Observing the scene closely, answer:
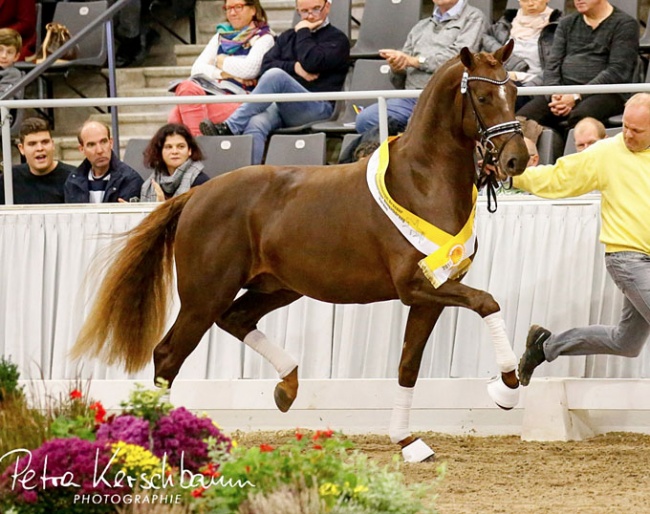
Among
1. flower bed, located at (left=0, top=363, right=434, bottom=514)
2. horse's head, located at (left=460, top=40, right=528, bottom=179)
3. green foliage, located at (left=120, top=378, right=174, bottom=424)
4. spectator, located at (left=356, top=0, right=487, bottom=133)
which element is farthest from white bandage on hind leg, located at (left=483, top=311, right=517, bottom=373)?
spectator, located at (left=356, top=0, right=487, bottom=133)

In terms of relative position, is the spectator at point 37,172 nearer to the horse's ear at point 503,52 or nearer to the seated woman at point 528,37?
the seated woman at point 528,37

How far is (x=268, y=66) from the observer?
9.23 metres

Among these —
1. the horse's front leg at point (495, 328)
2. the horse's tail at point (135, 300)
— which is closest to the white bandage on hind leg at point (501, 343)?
the horse's front leg at point (495, 328)

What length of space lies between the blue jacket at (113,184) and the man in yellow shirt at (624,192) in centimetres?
284

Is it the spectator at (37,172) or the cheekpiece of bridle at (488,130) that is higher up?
the cheekpiece of bridle at (488,130)

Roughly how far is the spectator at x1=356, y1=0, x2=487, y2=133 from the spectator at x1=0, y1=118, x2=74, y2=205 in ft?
7.83

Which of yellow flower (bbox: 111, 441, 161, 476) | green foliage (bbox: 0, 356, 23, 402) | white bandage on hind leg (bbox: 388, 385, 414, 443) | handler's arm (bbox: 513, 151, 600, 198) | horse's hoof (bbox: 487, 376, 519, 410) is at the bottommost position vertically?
white bandage on hind leg (bbox: 388, 385, 414, 443)

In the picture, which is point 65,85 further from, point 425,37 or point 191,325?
point 191,325

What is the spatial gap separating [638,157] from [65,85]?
6318mm

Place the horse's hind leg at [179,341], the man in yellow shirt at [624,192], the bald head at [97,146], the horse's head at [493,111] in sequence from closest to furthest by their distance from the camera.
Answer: the horse's head at [493,111], the man in yellow shirt at [624,192], the horse's hind leg at [179,341], the bald head at [97,146]

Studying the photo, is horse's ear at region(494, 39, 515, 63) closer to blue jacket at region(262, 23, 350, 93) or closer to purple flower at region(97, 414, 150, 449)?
purple flower at region(97, 414, 150, 449)

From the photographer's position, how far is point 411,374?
20.3 feet

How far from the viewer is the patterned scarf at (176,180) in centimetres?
774

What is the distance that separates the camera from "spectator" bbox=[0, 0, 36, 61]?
35.4 feet
